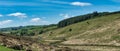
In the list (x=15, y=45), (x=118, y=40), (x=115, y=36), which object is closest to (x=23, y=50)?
(x=15, y=45)

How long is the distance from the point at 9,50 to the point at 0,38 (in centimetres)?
517

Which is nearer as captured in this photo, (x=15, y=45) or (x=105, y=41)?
(x=15, y=45)

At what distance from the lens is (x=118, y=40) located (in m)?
173

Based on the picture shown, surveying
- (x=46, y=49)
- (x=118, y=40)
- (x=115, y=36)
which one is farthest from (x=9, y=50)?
(x=115, y=36)

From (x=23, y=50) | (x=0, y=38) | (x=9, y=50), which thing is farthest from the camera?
(x=0, y=38)

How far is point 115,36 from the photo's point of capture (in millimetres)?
187500

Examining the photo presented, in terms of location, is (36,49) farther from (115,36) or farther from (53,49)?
(115,36)

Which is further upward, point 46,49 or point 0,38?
point 0,38

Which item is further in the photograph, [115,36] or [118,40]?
[115,36]

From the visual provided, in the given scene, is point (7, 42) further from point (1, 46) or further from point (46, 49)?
point (46, 49)

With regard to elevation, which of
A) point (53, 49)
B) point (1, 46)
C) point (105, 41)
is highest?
point (1, 46)

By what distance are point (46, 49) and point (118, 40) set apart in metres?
144

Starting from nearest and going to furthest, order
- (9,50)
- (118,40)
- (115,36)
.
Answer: (9,50) → (118,40) → (115,36)

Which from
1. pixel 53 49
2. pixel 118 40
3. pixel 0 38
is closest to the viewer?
pixel 0 38
